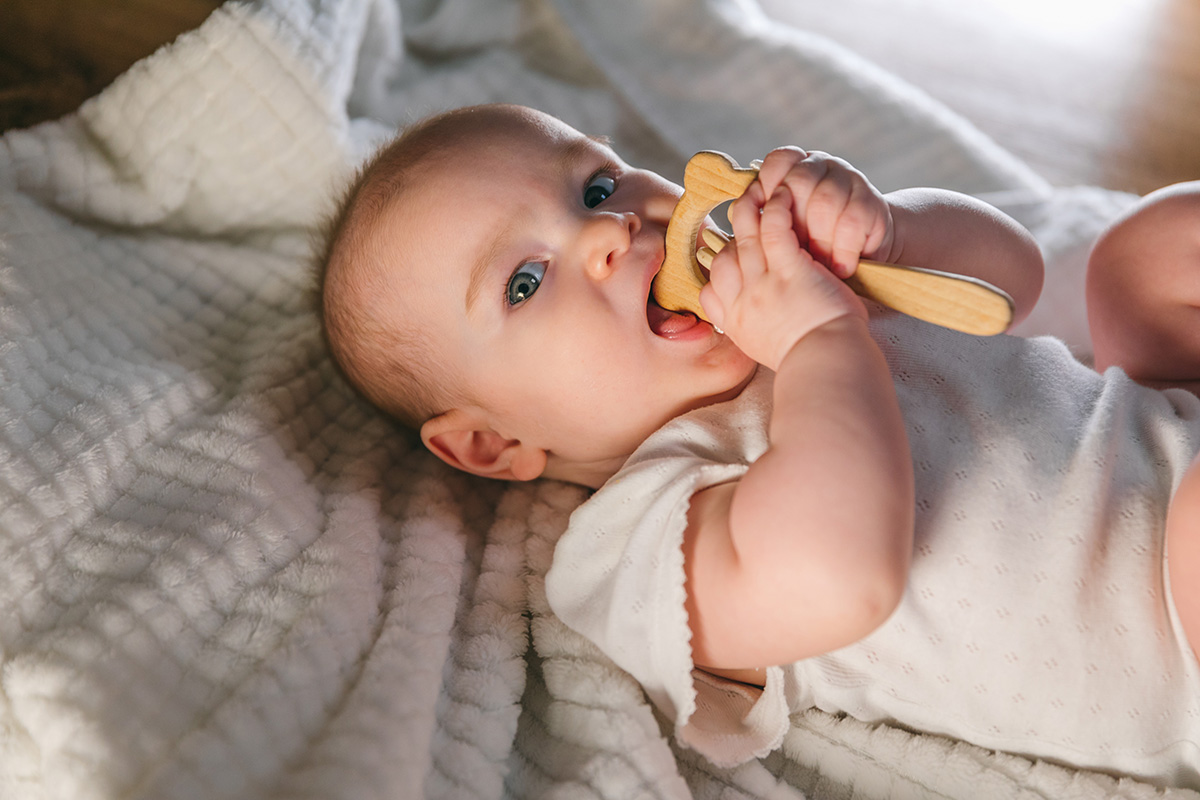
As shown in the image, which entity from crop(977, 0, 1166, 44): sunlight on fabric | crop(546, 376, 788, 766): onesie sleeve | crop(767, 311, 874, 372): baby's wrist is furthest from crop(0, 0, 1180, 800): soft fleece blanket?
crop(977, 0, 1166, 44): sunlight on fabric

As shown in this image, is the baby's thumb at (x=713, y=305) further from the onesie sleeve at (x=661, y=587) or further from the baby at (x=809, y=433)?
the onesie sleeve at (x=661, y=587)

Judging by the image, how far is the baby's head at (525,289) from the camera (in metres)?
0.89

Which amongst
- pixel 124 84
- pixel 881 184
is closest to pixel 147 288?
pixel 124 84

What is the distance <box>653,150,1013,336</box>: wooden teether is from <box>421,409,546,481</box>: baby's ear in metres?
0.25

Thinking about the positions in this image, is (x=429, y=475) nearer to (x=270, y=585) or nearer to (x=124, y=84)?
(x=270, y=585)

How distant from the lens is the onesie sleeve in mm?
769

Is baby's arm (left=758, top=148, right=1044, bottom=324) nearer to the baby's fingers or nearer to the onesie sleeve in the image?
the baby's fingers

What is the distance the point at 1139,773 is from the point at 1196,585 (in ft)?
0.67

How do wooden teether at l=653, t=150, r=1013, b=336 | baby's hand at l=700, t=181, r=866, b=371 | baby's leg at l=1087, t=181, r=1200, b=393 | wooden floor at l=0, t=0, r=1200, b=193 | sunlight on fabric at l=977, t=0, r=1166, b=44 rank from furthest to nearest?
sunlight on fabric at l=977, t=0, r=1166, b=44, wooden floor at l=0, t=0, r=1200, b=193, baby's leg at l=1087, t=181, r=1200, b=393, baby's hand at l=700, t=181, r=866, b=371, wooden teether at l=653, t=150, r=1013, b=336

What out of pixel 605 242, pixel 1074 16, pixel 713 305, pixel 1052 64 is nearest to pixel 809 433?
pixel 713 305

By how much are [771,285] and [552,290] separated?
24 cm

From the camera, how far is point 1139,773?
809 millimetres

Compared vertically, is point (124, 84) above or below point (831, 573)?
above

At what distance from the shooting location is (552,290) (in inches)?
35.2
